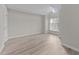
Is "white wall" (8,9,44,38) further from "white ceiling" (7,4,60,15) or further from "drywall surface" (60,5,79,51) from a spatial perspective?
"drywall surface" (60,5,79,51)

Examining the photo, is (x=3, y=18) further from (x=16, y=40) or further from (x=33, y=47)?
(x=33, y=47)

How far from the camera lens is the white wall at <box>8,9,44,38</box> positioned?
1471mm

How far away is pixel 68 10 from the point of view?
148 cm

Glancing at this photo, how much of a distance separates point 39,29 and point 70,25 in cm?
46

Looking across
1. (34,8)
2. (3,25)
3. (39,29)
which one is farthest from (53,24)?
(3,25)

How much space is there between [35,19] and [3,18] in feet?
1.52

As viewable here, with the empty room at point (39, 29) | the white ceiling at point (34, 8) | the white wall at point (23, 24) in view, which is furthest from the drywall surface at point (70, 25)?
the white wall at point (23, 24)

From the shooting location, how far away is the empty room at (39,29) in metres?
1.47

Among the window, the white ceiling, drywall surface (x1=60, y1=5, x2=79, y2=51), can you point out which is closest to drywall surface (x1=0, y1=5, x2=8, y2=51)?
the white ceiling

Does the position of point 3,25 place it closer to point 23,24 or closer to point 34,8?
point 23,24

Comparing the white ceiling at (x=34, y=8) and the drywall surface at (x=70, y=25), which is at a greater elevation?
the white ceiling at (x=34, y=8)

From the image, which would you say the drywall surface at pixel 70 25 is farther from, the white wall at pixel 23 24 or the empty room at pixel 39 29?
the white wall at pixel 23 24
